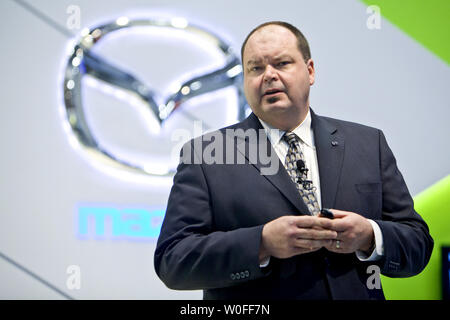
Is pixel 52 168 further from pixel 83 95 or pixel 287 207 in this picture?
pixel 287 207

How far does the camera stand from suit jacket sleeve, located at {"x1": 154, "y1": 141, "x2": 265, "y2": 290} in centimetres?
152

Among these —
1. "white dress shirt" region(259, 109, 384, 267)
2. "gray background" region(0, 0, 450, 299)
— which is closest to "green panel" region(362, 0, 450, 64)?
"gray background" region(0, 0, 450, 299)

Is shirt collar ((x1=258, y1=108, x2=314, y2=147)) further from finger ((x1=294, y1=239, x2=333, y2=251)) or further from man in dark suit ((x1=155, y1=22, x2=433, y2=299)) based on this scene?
finger ((x1=294, y1=239, x2=333, y2=251))

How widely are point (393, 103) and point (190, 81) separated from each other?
1.38m

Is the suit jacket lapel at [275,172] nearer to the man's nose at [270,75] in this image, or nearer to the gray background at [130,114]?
the man's nose at [270,75]

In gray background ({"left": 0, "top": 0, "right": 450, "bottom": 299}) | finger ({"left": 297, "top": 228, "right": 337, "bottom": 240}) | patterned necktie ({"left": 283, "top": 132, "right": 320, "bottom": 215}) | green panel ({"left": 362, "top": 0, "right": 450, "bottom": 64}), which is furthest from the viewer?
green panel ({"left": 362, "top": 0, "right": 450, "bottom": 64})

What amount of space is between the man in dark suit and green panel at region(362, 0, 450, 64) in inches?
69.3

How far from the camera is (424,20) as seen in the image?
3432mm

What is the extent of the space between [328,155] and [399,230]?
13.6 inches

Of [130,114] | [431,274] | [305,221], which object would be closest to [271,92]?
[305,221]

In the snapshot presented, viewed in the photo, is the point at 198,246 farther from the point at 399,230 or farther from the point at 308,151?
the point at 399,230

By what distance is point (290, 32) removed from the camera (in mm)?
1986

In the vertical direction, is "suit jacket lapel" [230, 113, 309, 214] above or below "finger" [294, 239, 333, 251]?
above
